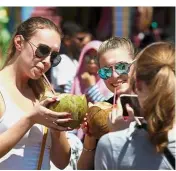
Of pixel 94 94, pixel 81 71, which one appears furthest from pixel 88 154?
pixel 81 71

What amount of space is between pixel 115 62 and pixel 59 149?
58cm

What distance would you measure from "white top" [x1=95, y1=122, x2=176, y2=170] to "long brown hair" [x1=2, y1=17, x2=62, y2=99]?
86cm

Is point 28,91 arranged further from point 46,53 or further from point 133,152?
point 133,152

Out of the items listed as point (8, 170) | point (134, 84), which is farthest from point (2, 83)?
point (134, 84)

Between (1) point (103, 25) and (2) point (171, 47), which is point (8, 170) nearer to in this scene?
(2) point (171, 47)

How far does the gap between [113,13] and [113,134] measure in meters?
11.3

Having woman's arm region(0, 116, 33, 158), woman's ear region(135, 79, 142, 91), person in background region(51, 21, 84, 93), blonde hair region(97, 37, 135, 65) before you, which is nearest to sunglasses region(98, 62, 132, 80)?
blonde hair region(97, 37, 135, 65)

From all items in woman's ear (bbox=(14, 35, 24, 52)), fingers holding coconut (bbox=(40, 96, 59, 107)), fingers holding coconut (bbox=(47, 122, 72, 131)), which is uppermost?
woman's ear (bbox=(14, 35, 24, 52))

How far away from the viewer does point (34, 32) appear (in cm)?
320

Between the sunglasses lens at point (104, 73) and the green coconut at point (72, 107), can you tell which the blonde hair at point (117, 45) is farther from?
the green coconut at point (72, 107)

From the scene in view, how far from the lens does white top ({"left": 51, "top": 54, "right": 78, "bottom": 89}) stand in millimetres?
6758

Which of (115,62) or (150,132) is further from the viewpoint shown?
(115,62)

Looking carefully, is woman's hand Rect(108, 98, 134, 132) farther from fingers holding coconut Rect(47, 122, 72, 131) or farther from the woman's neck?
the woman's neck

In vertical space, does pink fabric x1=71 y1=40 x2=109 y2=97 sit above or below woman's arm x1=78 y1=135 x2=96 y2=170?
above
